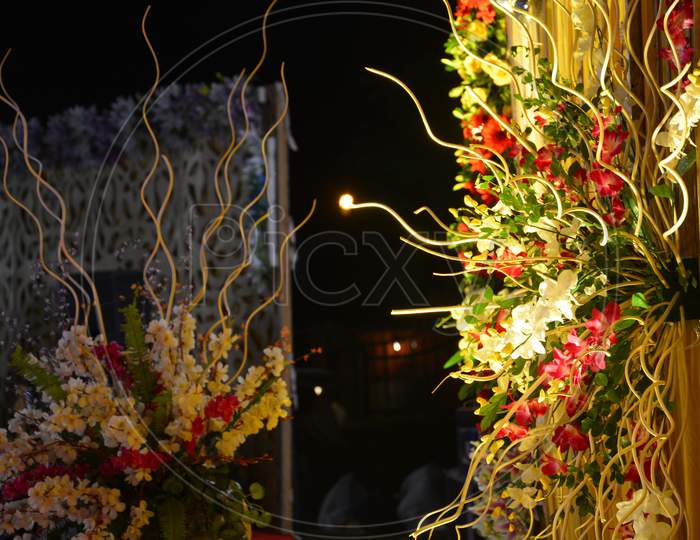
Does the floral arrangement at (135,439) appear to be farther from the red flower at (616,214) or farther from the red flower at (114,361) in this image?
the red flower at (616,214)

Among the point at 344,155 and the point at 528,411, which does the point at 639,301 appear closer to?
the point at 528,411

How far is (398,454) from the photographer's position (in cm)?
384

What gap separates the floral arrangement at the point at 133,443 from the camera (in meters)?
1.40

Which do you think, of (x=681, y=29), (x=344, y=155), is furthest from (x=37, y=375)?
(x=344, y=155)

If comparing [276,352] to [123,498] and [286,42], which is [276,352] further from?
[286,42]

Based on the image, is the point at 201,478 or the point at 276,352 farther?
the point at 276,352

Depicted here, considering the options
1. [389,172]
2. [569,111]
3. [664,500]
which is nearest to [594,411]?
[664,500]

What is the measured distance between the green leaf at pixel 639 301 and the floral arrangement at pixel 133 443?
0.85 meters

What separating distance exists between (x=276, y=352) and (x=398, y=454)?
93.4 inches

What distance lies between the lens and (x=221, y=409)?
1.50 meters

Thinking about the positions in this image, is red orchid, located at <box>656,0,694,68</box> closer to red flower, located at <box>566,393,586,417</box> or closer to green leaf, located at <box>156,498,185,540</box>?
red flower, located at <box>566,393,586,417</box>

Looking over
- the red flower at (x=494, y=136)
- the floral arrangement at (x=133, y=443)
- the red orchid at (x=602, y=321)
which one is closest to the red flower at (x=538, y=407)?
the red orchid at (x=602, y=321)

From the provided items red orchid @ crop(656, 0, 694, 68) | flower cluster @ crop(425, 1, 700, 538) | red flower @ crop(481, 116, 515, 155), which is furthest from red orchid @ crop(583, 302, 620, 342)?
red flower @ crop(481, 116, 515, 155)

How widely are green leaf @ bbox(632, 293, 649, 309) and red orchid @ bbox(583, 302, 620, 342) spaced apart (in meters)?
0.02
